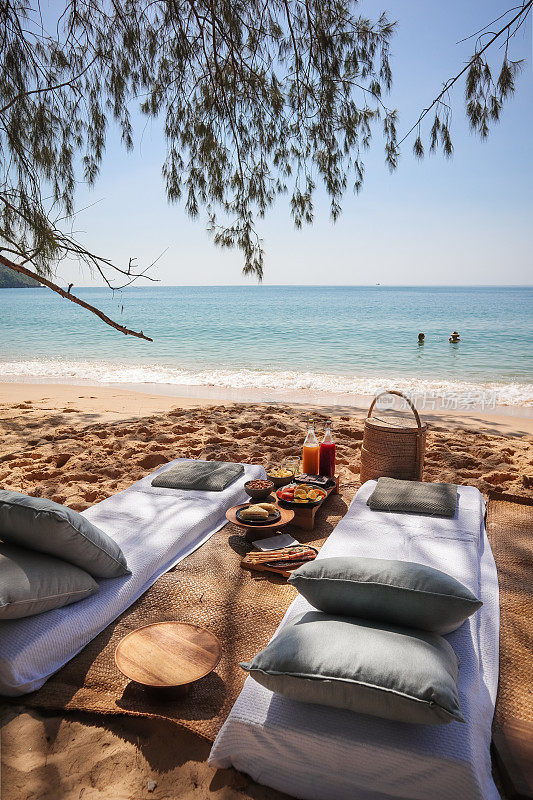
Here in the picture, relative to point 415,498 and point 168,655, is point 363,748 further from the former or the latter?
point 415,498

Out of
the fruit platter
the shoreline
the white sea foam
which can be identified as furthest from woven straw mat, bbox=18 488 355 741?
the white sea foam

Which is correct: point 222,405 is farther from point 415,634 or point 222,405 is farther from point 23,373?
point 23,373

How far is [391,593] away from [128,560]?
1.14 metres

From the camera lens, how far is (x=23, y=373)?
1003 centimetres

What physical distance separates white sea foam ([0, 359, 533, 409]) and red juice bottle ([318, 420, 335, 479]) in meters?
4.10

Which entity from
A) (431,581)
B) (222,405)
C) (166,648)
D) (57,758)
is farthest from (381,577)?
(222,405)

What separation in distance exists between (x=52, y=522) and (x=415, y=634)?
3.91 feet

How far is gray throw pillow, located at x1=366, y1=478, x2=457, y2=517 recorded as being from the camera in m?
2.55

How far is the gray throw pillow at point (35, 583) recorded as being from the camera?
5.35 feet

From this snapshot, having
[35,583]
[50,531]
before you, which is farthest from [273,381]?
[35,583]

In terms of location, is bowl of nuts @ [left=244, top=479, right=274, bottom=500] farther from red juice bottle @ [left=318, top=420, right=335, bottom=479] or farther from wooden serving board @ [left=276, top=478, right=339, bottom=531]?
red juice bottle @ [left=318, top=420, right=335, bottom=479]

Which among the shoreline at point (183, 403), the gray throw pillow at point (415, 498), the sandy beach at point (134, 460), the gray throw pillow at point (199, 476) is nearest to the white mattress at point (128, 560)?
the gray throw pillow at point (199, 476)

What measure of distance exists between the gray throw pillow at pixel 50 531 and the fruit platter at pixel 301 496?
3.31 ft

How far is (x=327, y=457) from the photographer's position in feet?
10.1
